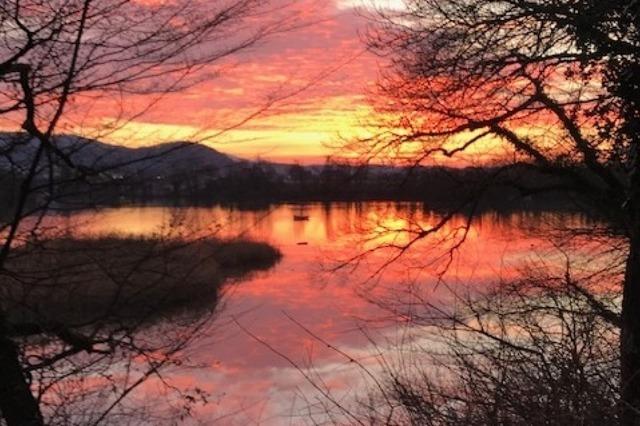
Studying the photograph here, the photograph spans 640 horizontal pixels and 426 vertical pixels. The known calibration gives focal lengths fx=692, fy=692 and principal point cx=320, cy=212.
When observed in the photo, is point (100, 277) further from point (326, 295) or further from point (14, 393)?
point (326, 295)

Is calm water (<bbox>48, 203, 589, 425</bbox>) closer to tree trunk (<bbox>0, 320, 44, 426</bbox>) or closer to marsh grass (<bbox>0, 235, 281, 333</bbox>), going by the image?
marsh grass (<bbox>0, 235, 281, 333</bbox>)

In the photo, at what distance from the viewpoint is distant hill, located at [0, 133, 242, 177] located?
296 centimetres

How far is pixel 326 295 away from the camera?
58.4ft

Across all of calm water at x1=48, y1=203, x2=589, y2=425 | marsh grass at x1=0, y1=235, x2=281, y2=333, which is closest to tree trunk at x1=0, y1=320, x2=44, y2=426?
marsh grass at x1=0, y1=235, x2=281, y2=333

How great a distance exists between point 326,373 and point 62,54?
7.08m

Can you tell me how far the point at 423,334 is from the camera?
6.99 meters

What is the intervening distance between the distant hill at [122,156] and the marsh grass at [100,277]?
1.03 ft

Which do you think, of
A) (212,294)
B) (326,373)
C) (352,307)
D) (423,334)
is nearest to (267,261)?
(352,307)

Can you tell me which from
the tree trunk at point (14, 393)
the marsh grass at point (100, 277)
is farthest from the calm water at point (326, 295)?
the tree trunk at point (14, 393)

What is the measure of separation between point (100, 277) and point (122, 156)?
21.3 inches

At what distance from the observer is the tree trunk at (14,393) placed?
3.03m

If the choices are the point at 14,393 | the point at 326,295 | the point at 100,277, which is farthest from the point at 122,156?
the point at 326,295

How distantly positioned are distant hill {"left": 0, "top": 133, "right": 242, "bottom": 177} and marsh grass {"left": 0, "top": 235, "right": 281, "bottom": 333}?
31cm

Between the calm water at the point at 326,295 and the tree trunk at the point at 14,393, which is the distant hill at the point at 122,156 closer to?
the calm water at the point at 326,295
